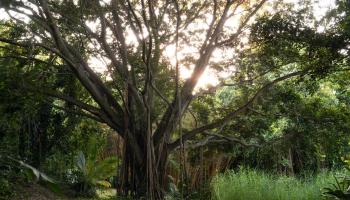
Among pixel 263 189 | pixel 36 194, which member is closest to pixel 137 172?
pixel 36 194

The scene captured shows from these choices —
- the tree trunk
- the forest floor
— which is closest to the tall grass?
the tree trunk

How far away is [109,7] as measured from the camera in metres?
6.68

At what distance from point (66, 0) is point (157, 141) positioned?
9.87ft

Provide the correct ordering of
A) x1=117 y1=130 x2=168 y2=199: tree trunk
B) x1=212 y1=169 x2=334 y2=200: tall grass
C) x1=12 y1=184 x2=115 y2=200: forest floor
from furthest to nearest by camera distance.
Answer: x1=117 y1=130 x2=168 y2=199: tree trunk < x1=12 y1=184 x2=115 y2=200: forest floor < x1=212 y1=169 x2=334 y2=200: tall grass

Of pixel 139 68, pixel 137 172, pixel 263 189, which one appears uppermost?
pixel 139 68

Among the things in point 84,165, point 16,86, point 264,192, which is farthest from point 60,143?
point 264,192

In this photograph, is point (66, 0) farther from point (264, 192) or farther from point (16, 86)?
point (264, 192)

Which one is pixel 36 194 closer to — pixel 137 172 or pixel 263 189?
pixel 137 172

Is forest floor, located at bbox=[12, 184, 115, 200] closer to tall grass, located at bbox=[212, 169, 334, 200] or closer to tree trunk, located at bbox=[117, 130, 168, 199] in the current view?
tree trunk, located at bbox=[117, 130, 168, 199]

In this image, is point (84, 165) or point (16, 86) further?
point (84, 165)

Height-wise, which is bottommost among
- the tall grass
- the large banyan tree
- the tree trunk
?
the tall grass

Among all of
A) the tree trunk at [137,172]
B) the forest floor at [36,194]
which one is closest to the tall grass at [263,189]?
the tree trunk at [137,172]

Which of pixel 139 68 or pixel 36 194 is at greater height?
pixel 139 68

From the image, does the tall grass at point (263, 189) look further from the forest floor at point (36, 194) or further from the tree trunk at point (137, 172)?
the forest floor at point (36, 194)
